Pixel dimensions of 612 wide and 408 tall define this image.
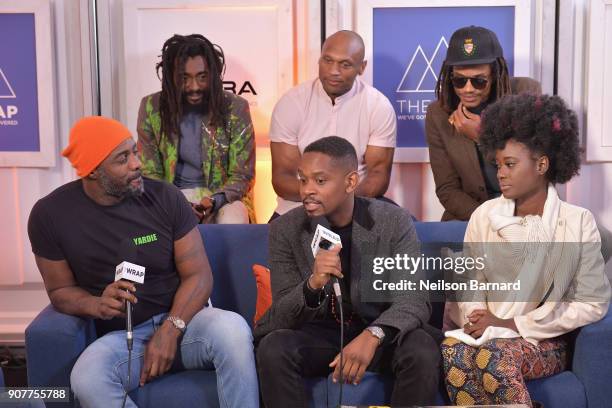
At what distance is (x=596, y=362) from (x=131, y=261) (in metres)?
1.75

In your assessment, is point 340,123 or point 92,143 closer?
point 92,143

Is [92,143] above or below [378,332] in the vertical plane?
above

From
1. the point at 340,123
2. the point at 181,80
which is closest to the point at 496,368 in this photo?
the point at 340,123

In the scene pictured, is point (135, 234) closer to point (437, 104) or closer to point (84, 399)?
point (84, 399)

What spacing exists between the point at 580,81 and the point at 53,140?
313cm

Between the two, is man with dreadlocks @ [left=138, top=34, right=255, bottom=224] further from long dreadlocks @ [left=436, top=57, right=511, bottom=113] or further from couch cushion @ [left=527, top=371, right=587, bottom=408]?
couch cushion @ [left=527, top=371, right=587, bottom=408]

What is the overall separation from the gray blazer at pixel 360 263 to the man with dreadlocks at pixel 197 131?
1.31 meters

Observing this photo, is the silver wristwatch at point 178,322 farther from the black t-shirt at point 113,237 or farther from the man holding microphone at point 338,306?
the man holding microphone at point 338,306

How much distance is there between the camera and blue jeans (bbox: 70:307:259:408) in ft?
10.2

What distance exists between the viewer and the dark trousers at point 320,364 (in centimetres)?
311

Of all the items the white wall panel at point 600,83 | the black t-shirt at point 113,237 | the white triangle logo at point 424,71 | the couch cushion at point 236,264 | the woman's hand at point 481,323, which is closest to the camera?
the woman's hand at point 481,323

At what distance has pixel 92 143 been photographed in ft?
11.2

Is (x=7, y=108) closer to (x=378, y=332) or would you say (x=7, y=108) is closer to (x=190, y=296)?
(x=190, y=296)

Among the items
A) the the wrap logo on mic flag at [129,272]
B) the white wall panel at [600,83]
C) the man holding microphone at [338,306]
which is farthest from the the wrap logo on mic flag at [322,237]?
the white wall panel at [600,83]
